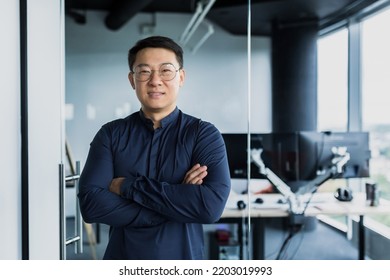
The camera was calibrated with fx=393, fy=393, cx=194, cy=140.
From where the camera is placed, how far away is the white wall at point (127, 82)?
1.69 meters

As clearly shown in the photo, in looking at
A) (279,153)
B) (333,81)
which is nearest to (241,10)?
(333,81)

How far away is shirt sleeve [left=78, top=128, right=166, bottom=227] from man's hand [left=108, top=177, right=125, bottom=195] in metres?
0.01

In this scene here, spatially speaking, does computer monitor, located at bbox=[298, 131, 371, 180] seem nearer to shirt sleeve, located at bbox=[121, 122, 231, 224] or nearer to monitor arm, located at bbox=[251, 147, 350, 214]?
monitor arm, located at bbox=[251, 147, 350, 214]

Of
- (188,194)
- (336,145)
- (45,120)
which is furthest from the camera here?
(336,145)

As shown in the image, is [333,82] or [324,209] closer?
[324,209]

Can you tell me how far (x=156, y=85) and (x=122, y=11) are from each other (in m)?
1.87

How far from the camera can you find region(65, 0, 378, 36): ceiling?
2525mm

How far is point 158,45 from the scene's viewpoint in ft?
5.05

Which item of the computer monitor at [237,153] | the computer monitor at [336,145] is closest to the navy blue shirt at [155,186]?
the computer monitor at [237,153]

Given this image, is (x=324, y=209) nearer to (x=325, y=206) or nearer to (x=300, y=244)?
(x=325, y=206)

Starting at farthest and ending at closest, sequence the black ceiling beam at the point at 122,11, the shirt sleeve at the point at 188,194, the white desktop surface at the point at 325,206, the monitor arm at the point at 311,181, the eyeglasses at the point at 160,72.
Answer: the black ceiling beam at the point at 122,11
the monitor arm at the point at 311,181
the white desktop surface at the point at 325,206
the eyeglasses at the point at 160,72
the shirt sleeve at the point at 188,194

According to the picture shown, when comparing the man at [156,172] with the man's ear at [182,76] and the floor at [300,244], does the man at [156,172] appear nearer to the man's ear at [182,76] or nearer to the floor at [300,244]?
the man's ear at [182,76]

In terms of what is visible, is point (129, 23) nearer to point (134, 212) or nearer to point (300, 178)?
→ point (300, 178)

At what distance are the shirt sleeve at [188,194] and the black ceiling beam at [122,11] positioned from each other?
1461mm
